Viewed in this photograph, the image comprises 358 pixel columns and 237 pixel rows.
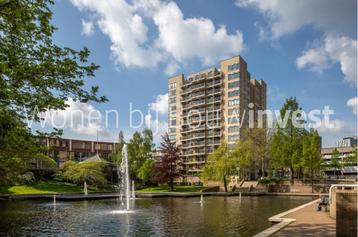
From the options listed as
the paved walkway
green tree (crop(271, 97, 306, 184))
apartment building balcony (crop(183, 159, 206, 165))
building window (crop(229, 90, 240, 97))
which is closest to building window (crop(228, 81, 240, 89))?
building window (crop(229, 90, 240, 97))

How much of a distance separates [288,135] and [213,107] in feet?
130

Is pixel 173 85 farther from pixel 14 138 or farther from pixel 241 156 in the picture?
pixel 14 138

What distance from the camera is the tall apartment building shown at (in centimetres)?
9569

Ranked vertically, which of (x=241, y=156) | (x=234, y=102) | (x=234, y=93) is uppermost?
(x=234, y=93)

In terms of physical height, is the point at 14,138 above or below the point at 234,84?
below

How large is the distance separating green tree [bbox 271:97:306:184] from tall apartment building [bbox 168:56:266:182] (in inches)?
1160

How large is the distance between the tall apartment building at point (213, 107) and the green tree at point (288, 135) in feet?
96.7

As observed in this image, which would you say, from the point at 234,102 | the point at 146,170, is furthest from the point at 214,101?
the point at 146,170

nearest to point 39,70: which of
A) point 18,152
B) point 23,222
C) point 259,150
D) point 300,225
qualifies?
point 18,152

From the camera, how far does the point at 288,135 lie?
63.1 m

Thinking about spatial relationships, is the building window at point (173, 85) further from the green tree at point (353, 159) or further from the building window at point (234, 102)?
the green tree at point (353, 159)

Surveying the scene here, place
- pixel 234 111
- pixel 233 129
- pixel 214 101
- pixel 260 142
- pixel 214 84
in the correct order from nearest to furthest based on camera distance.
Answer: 1. pixel 260 142
2. pixel 233 129
3. pixel 234 111
4. pixel 214 84
5. pixel 214 101

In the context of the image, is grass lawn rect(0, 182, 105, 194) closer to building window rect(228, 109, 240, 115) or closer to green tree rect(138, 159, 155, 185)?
green tree rect(138, 159, 155, 185)

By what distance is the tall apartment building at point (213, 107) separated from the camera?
314ft
